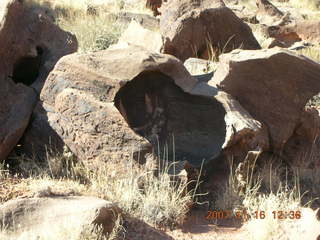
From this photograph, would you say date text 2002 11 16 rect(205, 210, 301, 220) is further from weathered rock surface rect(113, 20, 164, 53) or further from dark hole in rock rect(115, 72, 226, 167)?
weathered rock surface rect(113, 20, 164, 53)

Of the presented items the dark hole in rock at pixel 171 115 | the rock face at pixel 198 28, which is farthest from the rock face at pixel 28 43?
the rock face at pixel 198 28

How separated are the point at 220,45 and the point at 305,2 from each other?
49.6ft

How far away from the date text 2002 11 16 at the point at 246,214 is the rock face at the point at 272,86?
1.25 meters

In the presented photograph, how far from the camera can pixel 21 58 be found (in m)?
6.49

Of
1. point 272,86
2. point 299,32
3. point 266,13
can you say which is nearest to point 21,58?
point 272,86

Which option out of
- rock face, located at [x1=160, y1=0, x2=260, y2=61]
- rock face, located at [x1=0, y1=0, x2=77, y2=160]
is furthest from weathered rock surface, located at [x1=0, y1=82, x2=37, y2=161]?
rock face, located at [x1=160, y1=0, x2=260, y2=61]

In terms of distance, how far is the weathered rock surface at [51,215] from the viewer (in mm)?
4277

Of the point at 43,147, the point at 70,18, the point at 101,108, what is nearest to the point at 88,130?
the point at 101,108

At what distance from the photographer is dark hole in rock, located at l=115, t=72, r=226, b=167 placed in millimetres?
6309

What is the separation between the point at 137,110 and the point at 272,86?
1502mm

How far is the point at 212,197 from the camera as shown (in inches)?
226

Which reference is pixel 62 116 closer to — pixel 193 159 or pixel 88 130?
pixel 88 130

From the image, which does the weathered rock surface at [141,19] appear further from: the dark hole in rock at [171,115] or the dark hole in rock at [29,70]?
the dark hole in rock at [171,115]

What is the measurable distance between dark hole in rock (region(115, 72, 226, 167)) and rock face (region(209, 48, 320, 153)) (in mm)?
360
